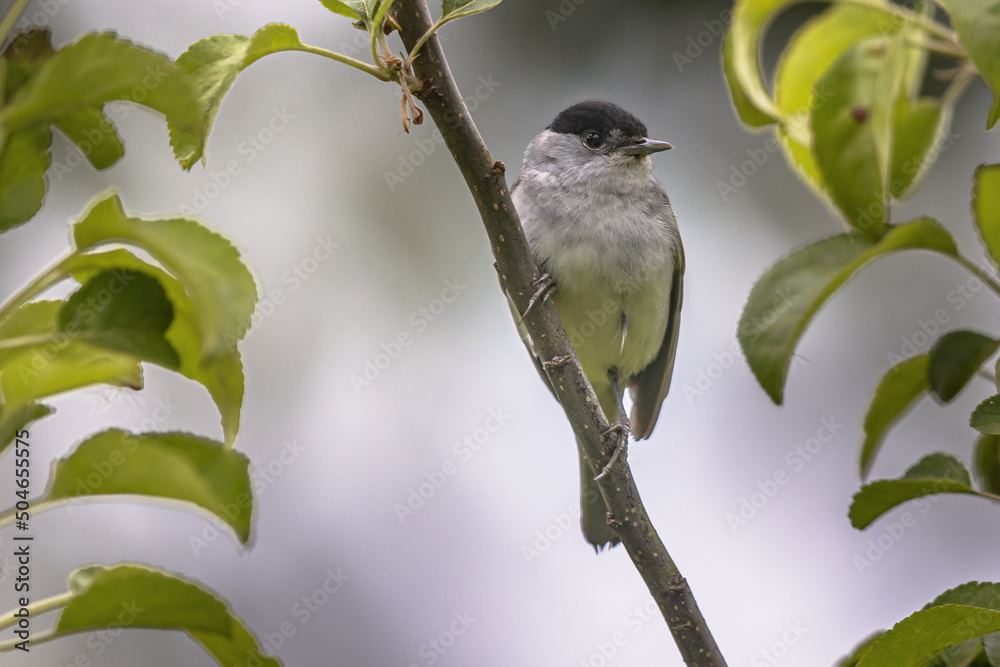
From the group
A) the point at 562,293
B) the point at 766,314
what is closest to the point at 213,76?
the point at 766,314

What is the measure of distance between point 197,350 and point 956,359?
1308mm

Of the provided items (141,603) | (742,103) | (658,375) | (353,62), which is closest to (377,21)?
(353,62)

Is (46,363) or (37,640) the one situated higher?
(46,363)

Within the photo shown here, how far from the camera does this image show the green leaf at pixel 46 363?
1.24 m

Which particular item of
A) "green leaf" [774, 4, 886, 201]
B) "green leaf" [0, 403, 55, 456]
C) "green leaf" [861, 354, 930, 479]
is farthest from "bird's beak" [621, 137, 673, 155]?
"green leaf" [0, 403, 55, 456]

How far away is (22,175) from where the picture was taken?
1177mm

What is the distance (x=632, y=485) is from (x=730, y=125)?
184 inches

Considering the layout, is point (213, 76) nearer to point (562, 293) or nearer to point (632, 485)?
point (632, 485)

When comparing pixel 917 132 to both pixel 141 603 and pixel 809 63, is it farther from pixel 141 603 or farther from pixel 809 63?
pixel 141 603

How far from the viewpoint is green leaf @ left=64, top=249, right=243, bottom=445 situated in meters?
1.18

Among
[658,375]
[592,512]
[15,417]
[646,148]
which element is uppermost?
[646,148]

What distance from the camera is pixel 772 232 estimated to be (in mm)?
6281

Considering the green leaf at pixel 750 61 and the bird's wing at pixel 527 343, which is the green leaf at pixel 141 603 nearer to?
the green leaf at pixel 750 61

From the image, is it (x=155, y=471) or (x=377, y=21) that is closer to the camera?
(x=155, y=471)
